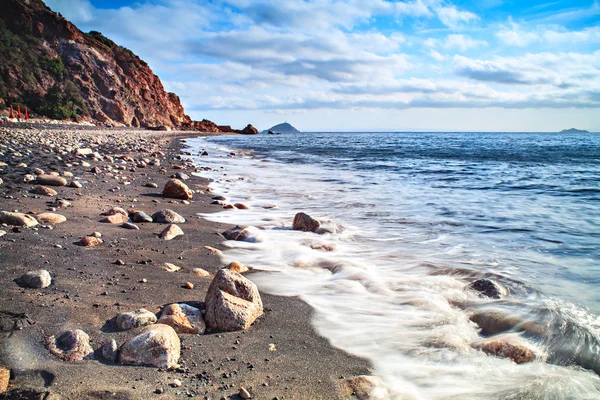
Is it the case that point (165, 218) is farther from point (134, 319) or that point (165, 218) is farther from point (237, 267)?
point (134, 319)

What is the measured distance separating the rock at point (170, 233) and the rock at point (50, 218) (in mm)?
1009

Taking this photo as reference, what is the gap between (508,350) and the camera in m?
2.42

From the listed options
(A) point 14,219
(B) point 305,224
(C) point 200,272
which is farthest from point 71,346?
(B) point 305,224

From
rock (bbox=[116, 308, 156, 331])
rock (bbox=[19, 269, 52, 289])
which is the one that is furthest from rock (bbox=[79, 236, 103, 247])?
rock (bbox=[116, 308, 156, 331])

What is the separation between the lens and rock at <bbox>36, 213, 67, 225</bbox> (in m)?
3.91

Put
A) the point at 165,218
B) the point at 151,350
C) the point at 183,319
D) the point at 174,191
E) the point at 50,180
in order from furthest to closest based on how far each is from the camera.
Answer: the point at 174,191 → the point at 50,180 → the point at 165,218 → the point at 183,319 → the point at 151,350

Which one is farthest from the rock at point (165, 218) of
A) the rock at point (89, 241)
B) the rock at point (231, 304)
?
the rock at point (231, 304)

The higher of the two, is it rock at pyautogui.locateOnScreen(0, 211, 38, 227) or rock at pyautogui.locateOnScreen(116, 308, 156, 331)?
rock at pyautogui.locateOnScreen(0, 211, 38, 227)

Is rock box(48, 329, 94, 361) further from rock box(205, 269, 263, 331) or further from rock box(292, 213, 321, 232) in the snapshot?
rock box(292, 213, 321, 232)

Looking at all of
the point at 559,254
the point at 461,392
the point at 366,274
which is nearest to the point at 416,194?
the point at 559,254

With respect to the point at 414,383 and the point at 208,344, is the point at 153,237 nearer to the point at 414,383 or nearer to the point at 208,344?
the point at 208,344

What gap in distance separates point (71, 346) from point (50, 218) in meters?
2.51

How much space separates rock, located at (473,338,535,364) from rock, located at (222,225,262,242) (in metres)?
2.61

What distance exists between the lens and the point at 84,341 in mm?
1978
